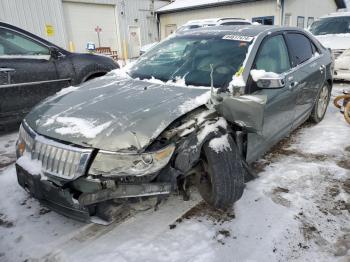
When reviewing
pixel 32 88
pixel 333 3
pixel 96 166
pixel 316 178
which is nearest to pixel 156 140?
pixel 96 166

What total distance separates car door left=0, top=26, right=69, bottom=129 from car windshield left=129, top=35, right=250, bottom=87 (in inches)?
69.5

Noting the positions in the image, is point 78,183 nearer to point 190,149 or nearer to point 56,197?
point 56,197

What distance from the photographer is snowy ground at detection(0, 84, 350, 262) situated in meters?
2.25

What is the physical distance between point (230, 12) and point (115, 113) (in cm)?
1728

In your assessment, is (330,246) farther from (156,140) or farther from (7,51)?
(7,51)

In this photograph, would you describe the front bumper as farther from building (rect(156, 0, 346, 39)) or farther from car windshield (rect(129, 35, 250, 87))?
building (rect(156, 0, 346, 39))

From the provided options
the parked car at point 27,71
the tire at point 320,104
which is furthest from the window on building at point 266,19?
the parked car at point 27,71

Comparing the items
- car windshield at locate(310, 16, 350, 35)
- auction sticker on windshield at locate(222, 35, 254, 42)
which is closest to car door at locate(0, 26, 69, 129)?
auction sticker on windshield at locate(222, 35, 254, 42)

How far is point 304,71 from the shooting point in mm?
3885

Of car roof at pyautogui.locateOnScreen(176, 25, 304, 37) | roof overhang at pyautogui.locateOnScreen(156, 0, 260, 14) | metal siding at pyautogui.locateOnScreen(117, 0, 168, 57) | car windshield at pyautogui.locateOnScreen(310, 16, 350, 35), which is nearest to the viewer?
car roof at pyautogui.locateOnScreen(176, 25, 304, 37)

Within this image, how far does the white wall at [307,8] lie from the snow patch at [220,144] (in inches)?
640

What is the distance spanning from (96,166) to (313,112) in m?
3.77

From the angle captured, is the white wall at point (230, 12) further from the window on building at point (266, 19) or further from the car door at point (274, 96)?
the car door at point (274, 96)

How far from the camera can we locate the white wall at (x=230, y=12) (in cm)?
1642
